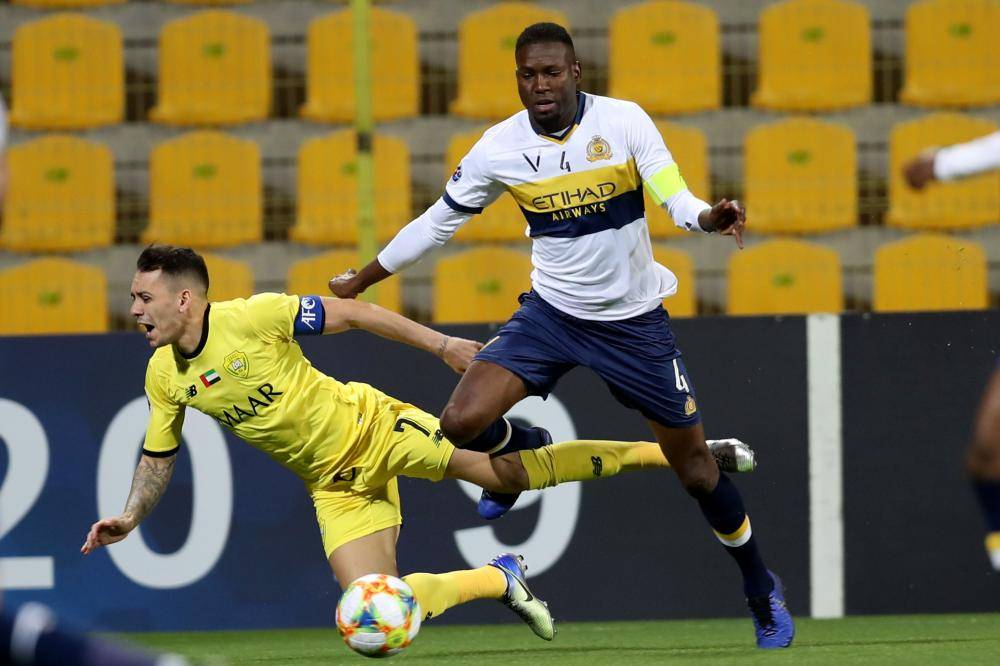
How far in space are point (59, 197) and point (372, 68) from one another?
200cm

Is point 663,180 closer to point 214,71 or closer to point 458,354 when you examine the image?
point 458,354

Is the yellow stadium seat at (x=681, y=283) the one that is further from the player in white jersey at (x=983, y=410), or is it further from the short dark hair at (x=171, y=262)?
the player in white jersey at (x=983, y=410)

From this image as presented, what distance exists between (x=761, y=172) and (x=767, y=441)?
8.76ft

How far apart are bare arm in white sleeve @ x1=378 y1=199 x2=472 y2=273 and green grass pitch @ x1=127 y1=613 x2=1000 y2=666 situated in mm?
1471

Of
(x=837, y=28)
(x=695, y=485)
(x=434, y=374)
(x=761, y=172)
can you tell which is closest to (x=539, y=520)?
(x=434, y=374)

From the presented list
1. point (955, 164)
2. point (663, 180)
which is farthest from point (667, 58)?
point (955, 164)

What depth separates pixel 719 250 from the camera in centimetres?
890

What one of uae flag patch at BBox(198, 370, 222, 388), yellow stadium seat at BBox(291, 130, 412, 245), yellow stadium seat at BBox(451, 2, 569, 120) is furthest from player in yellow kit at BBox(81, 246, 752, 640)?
yellow stadium seat at BBox(451, 2, 569, 120)

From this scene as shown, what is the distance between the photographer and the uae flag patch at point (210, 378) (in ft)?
18.3

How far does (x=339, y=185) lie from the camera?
369 inches

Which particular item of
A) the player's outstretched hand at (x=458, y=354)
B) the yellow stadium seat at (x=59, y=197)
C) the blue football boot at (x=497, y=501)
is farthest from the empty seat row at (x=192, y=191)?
the player's outstretched hand at (x=458, y=354)

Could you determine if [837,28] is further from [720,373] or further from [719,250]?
[720,373]

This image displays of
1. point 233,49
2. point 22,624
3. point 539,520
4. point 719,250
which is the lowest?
point 539,520

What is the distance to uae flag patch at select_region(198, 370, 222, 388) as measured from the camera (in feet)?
18.3
